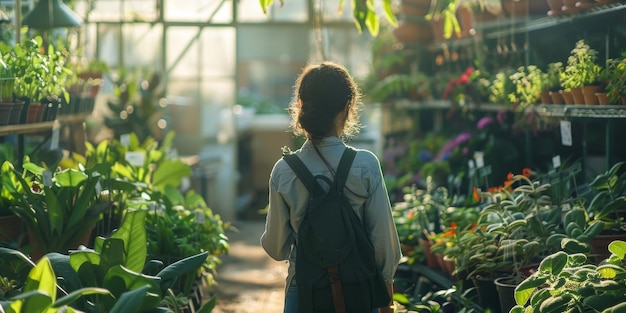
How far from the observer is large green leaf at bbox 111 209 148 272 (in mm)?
2668

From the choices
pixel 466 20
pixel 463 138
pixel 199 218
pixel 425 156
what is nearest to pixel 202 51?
pixel 425 156

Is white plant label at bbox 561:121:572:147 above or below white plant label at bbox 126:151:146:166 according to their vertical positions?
above

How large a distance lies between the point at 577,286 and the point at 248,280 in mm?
4172

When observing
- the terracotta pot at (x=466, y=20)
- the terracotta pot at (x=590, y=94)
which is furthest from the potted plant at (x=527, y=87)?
the terracotta pot at (x=466, y=20)

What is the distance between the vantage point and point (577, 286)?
258cm

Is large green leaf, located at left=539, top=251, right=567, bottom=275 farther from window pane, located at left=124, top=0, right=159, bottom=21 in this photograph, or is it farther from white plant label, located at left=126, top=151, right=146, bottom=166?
window pane, located at left=124, top=0, right=159, bottom=21

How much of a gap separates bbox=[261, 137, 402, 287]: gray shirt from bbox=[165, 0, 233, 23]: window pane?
6.79 meters

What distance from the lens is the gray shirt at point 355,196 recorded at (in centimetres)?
262

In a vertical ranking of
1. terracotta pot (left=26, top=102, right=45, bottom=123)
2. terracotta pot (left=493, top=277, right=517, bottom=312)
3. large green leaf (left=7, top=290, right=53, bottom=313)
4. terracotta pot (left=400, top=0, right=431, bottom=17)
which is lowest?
terracotta pot (left=493, top=277, right=517, bottom=312)

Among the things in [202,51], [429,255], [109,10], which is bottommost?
[429,255]

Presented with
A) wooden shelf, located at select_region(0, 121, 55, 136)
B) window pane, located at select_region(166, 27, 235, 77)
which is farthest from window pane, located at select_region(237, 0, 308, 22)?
wooden shelf, located at select_region(0, 121, 55, 136)

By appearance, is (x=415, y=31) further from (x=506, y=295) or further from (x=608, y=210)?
(x=506, y=295)

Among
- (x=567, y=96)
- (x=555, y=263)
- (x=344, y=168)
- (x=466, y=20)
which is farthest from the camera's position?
(x=466, y=20)

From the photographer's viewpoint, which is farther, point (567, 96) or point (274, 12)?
point (274, 12)
